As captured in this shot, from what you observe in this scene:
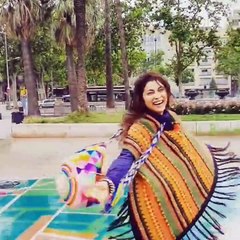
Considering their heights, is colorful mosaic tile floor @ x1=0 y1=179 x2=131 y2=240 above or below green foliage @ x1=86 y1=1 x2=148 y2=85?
below

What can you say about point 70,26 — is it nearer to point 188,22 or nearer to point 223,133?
point 188,22

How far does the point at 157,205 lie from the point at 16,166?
7800 mm

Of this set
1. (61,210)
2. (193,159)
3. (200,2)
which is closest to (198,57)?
(200,2)

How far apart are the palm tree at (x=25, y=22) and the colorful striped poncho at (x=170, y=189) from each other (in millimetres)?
15731

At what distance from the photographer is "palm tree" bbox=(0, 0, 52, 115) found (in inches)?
680

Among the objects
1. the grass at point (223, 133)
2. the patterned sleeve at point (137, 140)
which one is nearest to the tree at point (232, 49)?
the grass at point (223, 133)

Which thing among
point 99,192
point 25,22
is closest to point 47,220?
point 99,192

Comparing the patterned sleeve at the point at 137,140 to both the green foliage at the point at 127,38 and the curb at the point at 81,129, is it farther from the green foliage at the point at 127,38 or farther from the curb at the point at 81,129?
the green foliage at the point at 127,38

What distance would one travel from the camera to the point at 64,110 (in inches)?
922

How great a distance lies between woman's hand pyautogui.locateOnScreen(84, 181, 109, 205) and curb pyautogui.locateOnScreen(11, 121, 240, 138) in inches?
428

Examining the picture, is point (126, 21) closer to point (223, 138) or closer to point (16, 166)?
point (223, 138)

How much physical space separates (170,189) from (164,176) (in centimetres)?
6

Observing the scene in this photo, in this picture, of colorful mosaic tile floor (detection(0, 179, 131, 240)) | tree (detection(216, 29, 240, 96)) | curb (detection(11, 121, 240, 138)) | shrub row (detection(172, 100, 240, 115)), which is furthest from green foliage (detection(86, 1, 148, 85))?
colorful mosaic tile floor (detection(0, 179, 131, 240))

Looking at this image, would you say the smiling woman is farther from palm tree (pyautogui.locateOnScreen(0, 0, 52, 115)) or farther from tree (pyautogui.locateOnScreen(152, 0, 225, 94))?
tree (pyautogui.locateOnScreen(152, 0, 225, 94))
